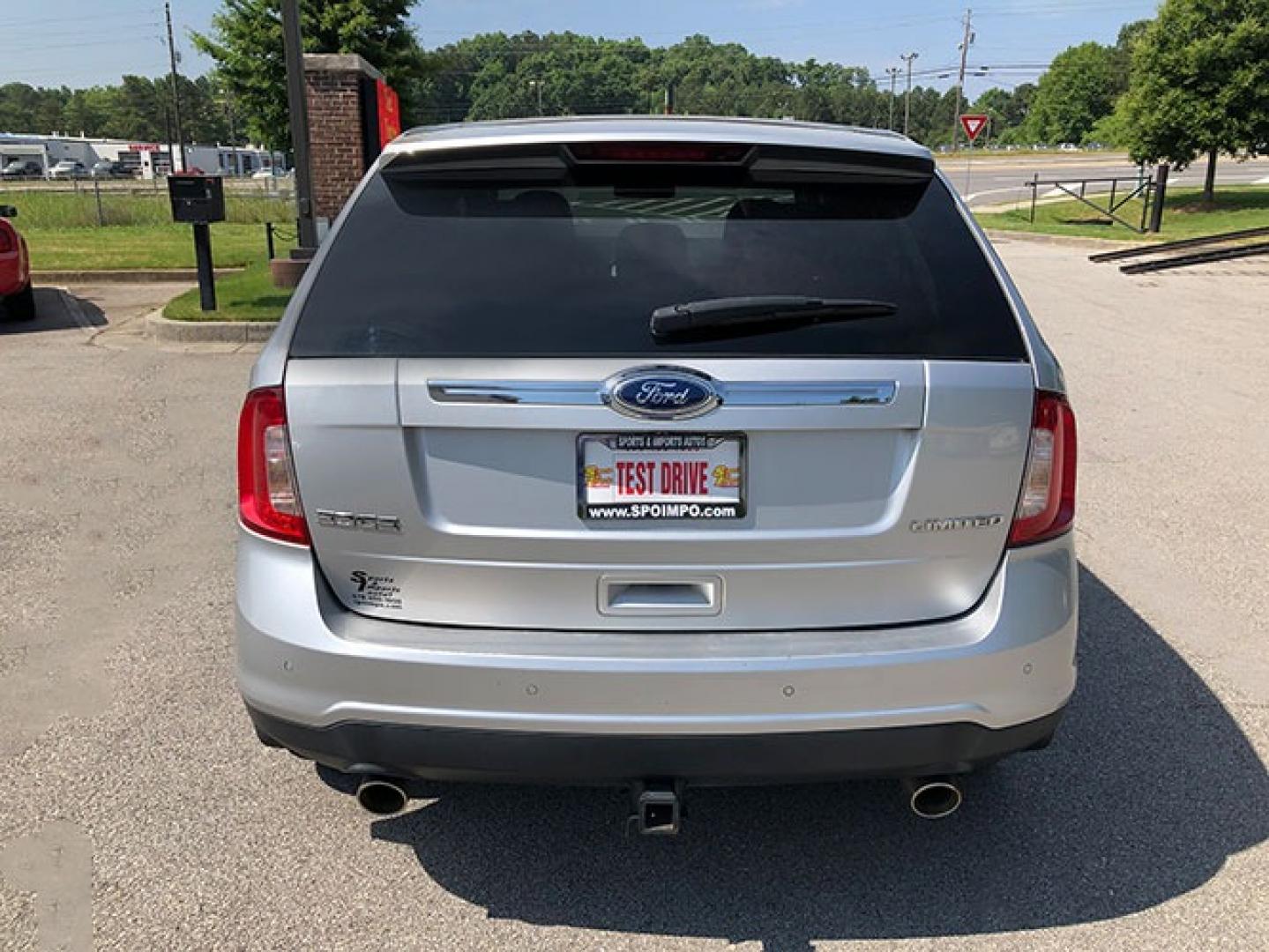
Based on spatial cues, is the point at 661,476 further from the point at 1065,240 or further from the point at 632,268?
the point at 1065,240

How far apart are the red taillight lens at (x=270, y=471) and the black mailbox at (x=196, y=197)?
382 inches

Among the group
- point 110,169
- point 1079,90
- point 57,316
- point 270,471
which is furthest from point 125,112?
point 270,471

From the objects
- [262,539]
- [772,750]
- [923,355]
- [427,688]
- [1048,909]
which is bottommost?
[1048,909]

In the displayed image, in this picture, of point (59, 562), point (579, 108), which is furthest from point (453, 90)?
point (59, 562)

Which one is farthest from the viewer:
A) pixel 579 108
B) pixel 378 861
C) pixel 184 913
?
pixel 579 108

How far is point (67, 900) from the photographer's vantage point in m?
2.72

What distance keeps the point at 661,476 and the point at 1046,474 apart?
912 mm

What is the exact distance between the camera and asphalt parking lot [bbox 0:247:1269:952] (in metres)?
2.67

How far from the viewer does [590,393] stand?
227 centimetres

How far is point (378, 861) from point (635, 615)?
114 centimetres

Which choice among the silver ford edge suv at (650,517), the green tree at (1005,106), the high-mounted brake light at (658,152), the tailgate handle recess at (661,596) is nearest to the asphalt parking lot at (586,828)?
the silver ford edge suv at (650,517)

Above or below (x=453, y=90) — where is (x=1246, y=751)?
below

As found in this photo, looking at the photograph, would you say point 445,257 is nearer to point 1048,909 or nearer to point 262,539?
point 262,539

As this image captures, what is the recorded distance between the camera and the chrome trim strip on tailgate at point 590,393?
2270 mm
